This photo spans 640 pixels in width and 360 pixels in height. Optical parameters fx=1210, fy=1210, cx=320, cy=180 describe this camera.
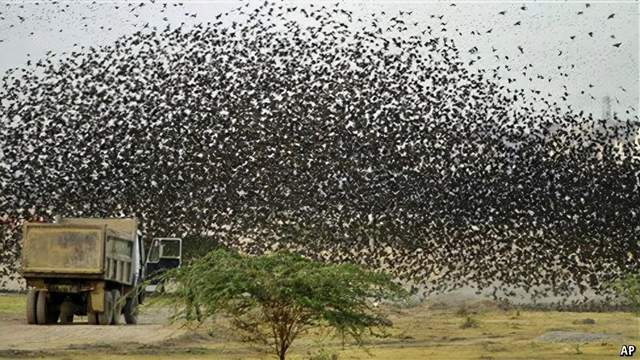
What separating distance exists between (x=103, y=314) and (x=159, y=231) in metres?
12.8

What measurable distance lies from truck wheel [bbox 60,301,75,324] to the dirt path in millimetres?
247

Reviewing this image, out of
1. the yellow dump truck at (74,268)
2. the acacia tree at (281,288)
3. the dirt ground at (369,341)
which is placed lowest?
the dirt ground at (369,341)

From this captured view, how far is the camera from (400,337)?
93.9 feet

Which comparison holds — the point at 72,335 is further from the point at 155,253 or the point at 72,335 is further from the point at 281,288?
the point at 281,288

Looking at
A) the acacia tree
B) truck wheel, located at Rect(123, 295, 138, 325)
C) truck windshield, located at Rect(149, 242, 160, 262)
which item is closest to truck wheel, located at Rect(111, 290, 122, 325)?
truck wheel, located at Rect(123, 295, 138, 325)

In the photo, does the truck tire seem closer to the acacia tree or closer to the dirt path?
the dirt path

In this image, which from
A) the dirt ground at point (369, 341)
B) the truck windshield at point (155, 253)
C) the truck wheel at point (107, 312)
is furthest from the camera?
the truck windshield at point (155, 253)

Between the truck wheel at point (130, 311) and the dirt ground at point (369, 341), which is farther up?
the truck wheel at point (130, 311)

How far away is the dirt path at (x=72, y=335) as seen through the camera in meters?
24.7

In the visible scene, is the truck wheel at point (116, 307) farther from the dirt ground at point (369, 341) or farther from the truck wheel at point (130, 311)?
the truck wheel at point (130, 311)

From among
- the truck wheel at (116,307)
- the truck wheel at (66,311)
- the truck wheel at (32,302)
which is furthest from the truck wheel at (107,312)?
the truck wheel at (32,302)

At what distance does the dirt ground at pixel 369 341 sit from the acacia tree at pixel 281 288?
81.8 inches

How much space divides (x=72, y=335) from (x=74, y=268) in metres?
1.52

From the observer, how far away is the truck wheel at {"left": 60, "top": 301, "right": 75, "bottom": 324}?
1147 inches
